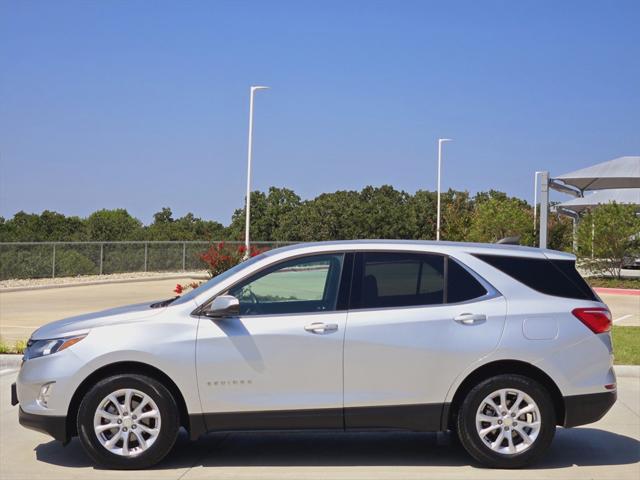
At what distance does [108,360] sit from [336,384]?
1685 millimetres

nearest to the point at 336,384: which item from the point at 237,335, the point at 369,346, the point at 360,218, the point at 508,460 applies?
the point at 369,346

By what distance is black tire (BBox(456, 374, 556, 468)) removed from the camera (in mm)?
6863

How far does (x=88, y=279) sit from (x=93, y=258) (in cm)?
219

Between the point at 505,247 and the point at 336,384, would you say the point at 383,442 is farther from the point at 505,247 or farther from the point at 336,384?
the point at 505,247

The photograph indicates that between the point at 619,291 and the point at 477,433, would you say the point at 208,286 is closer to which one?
the point at 477,433

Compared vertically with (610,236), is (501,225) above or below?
above

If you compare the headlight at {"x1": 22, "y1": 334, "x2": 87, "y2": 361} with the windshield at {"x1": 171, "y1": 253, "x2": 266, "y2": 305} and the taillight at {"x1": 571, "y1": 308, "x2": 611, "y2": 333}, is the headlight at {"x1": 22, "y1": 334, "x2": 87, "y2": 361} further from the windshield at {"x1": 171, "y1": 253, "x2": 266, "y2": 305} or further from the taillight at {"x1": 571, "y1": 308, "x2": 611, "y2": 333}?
the taillight at {"x1": 571, "y1": 308, "x2": 611, "y2": 333}

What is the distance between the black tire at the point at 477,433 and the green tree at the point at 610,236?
3124 cm

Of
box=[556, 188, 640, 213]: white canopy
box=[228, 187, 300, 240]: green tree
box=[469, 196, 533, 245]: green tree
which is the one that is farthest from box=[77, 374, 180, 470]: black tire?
box=[228, 187, 300, 240]: green tree

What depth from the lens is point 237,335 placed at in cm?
682

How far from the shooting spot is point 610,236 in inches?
1448

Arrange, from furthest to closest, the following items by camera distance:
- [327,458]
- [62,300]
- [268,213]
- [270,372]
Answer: [268,213] → [62,300] → [327,458] → [270,372]

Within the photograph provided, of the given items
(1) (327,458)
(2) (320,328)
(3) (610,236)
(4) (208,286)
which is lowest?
(1) (327,458)

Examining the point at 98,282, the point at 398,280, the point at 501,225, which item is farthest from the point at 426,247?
the point at 501,225
